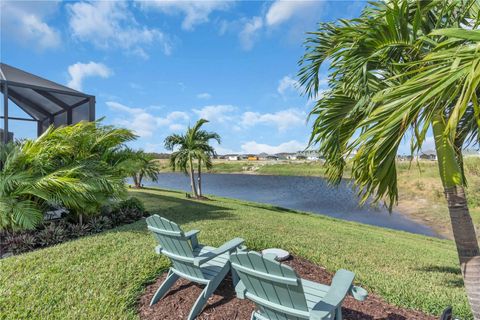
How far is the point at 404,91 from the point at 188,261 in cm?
241

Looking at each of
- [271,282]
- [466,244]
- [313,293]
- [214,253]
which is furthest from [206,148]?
[271,282]

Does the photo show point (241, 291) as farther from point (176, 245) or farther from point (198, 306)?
point (176, 245)

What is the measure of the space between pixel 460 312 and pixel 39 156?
6866mm

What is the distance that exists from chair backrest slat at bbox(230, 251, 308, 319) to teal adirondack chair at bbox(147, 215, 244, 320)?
26.9 inches

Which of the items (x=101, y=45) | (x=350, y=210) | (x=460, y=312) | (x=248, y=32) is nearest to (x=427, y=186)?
(x=350, y=210)

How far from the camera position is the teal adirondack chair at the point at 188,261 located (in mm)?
2875

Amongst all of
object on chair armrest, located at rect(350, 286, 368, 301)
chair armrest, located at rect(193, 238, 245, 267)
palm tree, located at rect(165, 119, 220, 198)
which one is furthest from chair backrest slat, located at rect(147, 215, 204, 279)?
A: palm tree, located at rect(165, 119, 220, 198)

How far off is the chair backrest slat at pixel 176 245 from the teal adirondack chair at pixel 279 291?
28.0 inches

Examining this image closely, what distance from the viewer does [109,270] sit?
3.71 m

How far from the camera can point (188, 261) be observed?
2.92m

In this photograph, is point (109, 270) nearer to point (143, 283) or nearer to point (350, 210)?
point (143, 283)

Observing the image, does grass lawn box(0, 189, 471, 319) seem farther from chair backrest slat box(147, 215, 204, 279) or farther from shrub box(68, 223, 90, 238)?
chair backrest slat box(147, 215, 204, 279)

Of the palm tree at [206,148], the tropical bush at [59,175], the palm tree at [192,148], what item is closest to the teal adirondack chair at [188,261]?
the tropical bush at [59,175]

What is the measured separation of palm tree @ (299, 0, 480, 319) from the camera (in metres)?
1.74
